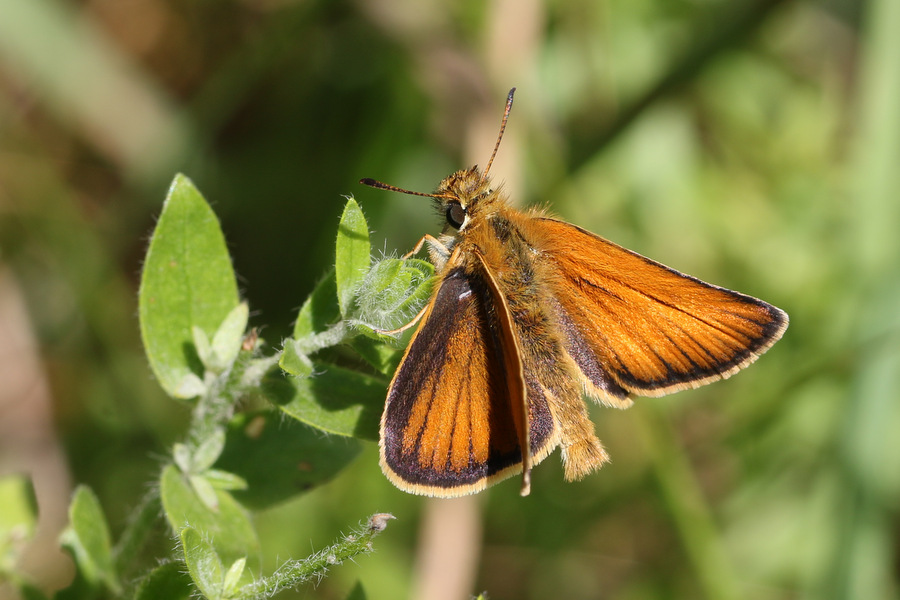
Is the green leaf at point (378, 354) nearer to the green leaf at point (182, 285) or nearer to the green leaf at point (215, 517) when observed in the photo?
the green leaf at point (182, 285)

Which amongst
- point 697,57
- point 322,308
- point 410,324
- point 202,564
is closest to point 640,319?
point 410,324

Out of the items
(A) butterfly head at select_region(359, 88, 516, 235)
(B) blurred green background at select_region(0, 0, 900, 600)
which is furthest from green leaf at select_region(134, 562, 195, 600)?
(B) blurred green background at select_region(0, 0, 900, 600)

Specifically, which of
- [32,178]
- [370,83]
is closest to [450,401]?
[370,83]

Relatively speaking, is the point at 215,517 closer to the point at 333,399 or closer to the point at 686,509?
the point at 333,399

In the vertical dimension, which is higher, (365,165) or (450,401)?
(365,165)

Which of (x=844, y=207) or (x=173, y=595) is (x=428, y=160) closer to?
(x=844, y=207)

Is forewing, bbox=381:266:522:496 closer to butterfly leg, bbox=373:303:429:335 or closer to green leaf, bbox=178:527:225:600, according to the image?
butterfly leg, bbox=373:303:429:335

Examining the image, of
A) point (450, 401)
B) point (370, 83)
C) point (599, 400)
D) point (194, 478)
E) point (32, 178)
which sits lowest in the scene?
point (194, 478)

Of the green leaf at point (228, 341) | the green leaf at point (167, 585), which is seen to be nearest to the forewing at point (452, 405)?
the green leaf at point (228, 341)
